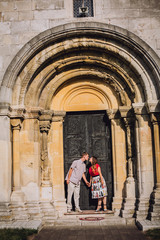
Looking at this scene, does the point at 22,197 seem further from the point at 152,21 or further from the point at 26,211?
the point at 152,21

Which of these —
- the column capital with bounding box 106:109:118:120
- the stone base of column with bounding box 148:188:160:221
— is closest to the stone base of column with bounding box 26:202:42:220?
the stone base of column with bounding box 148:188:160:221

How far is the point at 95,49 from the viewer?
8250 millimetres

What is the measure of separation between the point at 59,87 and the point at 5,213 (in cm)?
361

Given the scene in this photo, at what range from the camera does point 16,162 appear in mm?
7672

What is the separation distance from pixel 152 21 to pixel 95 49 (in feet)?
5.28

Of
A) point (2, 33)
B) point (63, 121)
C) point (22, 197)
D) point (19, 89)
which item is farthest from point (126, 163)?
point (2, 33)

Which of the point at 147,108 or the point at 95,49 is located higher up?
the point at 95,49

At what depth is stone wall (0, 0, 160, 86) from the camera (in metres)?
7.88

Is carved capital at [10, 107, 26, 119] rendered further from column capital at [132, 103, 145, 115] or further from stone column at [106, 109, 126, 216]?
column capital at [132, 103, 145, 115]

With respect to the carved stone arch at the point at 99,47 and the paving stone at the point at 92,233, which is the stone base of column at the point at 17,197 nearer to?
the paving stone at the point at 92,233

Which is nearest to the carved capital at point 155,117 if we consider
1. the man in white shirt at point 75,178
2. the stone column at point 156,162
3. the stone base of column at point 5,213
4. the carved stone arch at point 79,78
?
the stone column at point 156,162

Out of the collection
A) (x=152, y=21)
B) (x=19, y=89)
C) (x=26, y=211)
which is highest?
(x=152, y=21)

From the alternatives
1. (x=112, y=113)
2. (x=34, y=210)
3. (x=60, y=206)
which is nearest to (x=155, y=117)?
(x=112, y=113)

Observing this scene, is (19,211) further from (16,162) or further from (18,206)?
(16,162)
